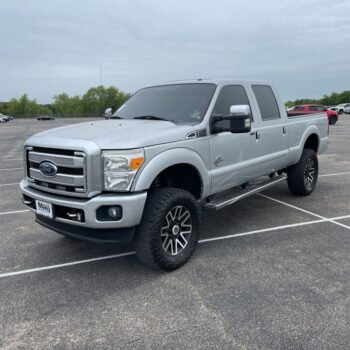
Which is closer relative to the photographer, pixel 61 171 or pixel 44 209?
pixel 61 171

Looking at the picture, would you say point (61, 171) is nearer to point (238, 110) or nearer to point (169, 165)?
point (169, 165)

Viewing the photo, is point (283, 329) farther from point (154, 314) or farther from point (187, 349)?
point (154, 314)

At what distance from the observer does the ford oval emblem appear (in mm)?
3637

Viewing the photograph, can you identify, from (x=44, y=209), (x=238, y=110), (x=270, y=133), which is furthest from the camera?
(x=270, y=133)

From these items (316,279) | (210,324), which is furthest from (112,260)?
(316,279)

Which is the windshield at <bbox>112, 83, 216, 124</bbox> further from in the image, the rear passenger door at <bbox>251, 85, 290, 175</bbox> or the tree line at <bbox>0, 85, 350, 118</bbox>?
the tree line at <bbox>0, 85, 350, 118</bbox>

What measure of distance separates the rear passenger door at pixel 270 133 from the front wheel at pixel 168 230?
1.77m

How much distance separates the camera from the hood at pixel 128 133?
3.47m

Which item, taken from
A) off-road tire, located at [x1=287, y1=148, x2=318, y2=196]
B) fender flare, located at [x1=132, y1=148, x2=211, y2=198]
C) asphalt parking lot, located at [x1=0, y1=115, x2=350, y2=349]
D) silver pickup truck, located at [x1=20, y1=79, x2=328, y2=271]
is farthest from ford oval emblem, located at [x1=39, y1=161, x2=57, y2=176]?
off-road tire, located at [x1=287, y1=148, x2=318, y2=196]

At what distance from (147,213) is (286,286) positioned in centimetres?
151

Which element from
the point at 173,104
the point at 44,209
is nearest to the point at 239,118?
the point at 173,104

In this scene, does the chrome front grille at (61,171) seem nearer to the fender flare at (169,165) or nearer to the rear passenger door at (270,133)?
the fender flare at (169,165)

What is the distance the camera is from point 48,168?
3672 millimetres

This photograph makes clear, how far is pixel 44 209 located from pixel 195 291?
173cm
